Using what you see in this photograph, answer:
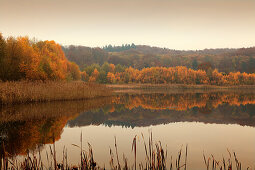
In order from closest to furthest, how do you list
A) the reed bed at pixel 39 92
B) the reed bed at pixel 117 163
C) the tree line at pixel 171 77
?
the reed bed at pixel 117 163, the reed bed at pixel 39 92, the tree line at pixel 171 77

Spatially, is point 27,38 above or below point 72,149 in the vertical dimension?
above

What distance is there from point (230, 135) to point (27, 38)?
32.7m

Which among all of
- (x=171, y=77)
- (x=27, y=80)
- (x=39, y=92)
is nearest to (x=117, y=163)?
(x=39, y=92)

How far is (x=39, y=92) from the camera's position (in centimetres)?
2189

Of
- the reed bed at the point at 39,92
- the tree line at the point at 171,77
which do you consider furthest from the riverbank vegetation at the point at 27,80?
the tree line at the point at 171,77

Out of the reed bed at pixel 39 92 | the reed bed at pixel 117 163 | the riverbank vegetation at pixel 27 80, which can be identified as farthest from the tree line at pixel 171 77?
the reed bed at pixel 117 163

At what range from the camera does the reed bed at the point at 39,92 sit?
19420 millimetres

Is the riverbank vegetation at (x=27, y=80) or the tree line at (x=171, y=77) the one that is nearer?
the riverbank vegetation at (x=27, y=80)

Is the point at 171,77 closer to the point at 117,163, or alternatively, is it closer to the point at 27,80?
the point at 27,80

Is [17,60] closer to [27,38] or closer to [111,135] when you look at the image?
[27,38]

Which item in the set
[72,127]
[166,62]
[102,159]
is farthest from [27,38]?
[166,62]

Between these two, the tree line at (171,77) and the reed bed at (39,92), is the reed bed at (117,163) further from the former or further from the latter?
the tree line at (171,77)

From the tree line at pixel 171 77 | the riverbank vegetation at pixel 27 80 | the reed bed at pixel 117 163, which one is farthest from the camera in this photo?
the tree line at pixel 171 77

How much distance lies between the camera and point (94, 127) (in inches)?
476
